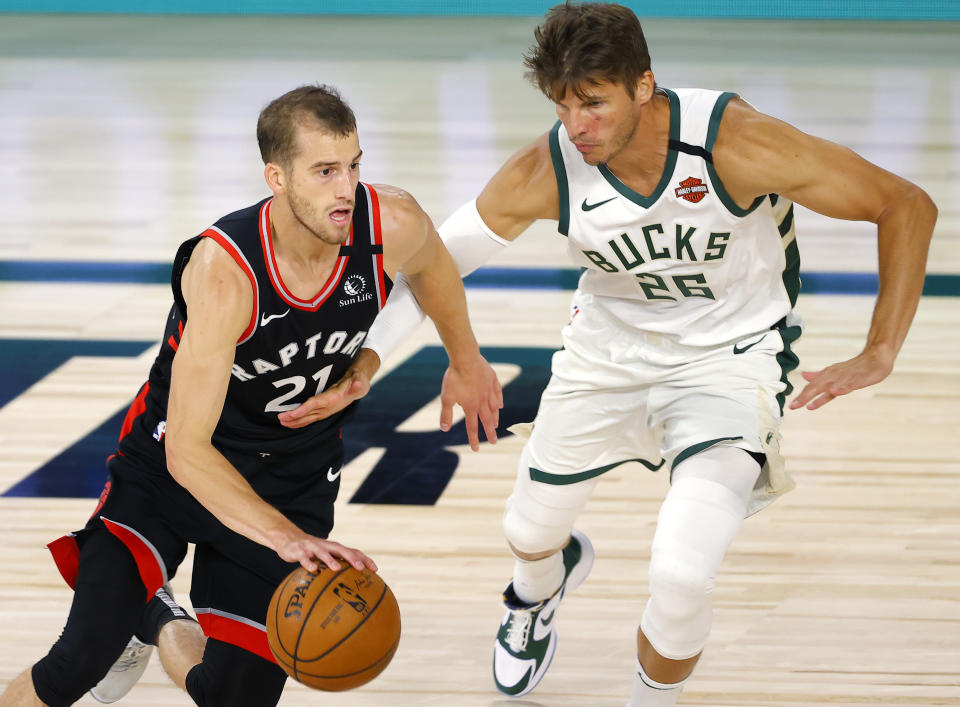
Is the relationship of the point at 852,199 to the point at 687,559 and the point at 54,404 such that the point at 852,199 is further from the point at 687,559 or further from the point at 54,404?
the point at 54,404

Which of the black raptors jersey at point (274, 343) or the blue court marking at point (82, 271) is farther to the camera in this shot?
the blue court marking at point (82, 271)

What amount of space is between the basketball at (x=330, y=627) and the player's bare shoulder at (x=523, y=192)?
1.05m

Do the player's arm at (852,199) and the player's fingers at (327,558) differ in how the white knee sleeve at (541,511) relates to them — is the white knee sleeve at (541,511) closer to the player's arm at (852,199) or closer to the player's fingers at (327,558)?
the player's arm at (852,199)

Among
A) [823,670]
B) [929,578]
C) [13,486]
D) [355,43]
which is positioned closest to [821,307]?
[929,578]

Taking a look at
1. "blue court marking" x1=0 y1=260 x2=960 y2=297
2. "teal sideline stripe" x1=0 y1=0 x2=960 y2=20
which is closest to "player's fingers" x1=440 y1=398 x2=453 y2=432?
"blue court marking" x1=0 y1=260 x2=960 y2=297

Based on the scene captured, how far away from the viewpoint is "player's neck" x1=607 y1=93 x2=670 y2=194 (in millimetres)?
3295

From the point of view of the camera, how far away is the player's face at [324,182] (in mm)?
2895

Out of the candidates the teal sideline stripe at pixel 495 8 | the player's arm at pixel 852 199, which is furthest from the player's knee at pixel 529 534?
the teal sideline stripe at pixel 495 8

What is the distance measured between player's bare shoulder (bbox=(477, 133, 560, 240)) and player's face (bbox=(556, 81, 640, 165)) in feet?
0.83

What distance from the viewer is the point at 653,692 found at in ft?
10.4

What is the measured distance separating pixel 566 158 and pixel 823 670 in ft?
4.90

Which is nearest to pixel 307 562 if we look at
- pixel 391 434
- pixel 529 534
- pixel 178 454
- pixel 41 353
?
pixel 178 454

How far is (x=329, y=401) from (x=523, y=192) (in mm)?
742

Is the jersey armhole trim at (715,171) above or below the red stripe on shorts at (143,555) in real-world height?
above
